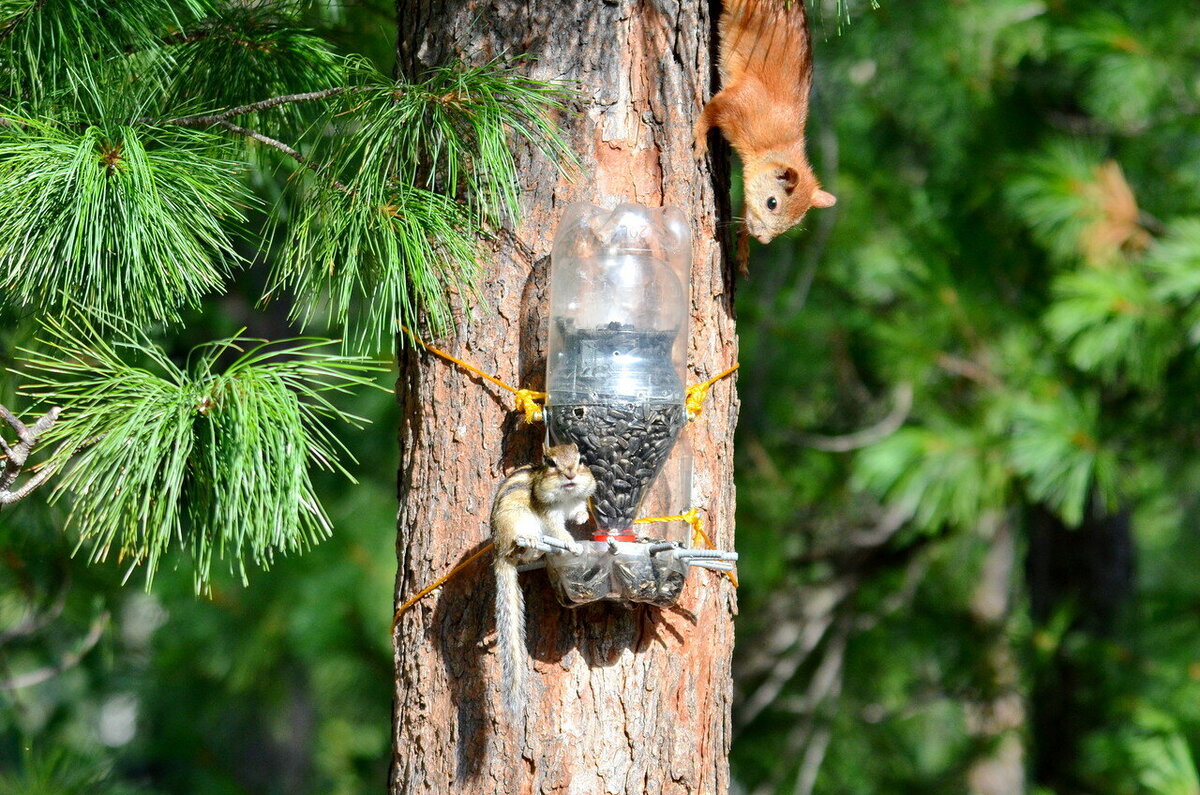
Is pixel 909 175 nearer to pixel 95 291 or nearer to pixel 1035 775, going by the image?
pixel 1035 775

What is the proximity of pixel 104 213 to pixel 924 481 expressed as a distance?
2.65 m

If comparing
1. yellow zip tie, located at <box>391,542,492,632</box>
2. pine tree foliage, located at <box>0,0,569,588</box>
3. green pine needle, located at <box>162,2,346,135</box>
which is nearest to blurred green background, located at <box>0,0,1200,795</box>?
green pine needle, located at <box>162,2,346,135</box>

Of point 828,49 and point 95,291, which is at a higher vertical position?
point 828,49

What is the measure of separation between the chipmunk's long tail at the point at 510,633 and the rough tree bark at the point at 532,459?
51 mm

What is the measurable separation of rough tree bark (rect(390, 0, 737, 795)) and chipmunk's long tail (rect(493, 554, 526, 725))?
51 millimetres

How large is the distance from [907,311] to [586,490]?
3071 mm

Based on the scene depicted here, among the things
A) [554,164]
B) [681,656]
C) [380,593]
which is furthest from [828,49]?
[681,656]

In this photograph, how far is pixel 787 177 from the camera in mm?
2584

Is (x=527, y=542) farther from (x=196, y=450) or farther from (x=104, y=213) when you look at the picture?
(x=104, y=213)

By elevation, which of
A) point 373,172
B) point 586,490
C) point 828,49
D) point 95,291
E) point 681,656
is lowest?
point 681,656

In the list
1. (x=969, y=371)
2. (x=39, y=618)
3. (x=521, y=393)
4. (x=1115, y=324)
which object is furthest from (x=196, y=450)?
(x=969, y=371)

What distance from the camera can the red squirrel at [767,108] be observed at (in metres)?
2.04

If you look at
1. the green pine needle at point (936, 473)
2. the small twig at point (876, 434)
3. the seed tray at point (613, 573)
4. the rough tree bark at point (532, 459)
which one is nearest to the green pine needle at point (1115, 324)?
the green pine needle at point (936, 473)

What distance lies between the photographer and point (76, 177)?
1546mm
